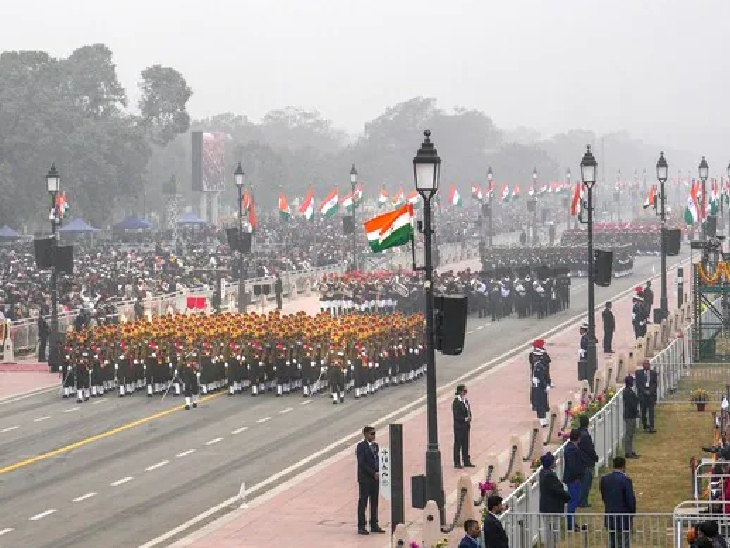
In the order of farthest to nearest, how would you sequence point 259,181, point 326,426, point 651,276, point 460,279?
point 259,181 → point 651,276 → point 460,279 → point 326,426

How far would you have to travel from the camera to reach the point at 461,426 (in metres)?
30.8

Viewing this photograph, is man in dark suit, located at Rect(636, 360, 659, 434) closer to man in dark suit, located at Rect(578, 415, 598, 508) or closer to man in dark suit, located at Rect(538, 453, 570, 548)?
man in dark suit, located at Rect(578, 415, 598, 508)

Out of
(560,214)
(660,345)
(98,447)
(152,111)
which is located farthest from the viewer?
(560,214)

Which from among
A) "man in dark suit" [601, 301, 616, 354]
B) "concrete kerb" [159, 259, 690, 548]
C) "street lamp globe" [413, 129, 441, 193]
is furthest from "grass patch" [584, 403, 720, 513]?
"man in dark suit" [601, 301, 616, 354]

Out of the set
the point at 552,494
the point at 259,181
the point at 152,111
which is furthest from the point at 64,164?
the point at 552,494

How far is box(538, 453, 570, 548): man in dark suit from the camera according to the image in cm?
2216

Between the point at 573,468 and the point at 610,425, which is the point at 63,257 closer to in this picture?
the point at 610,425

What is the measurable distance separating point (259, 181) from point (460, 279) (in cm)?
11772

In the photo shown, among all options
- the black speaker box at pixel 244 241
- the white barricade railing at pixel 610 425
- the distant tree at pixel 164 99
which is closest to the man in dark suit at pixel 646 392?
the white barricade railing at pixel 610 425

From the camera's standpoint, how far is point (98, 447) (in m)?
35.0

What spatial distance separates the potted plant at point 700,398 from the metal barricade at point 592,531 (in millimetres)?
14734

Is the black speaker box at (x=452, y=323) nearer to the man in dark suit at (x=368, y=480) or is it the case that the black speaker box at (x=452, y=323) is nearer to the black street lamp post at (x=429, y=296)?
the black street lamp post at (x=429, y=296)

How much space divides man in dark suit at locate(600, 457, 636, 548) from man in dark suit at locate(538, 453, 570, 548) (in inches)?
36.1

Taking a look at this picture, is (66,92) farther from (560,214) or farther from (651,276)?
(560,214)
